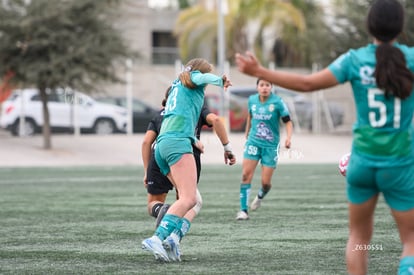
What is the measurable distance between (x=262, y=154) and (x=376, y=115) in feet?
25.4

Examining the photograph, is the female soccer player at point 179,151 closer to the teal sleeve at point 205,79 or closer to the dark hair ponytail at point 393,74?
the teal sleeve at point 205,79

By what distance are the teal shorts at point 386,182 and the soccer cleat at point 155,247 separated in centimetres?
268

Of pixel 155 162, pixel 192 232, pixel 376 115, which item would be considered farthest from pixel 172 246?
pixel 376 115

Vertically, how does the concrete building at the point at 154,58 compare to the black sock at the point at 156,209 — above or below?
above

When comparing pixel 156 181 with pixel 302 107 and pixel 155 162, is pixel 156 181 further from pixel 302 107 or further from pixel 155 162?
pixel 302 107

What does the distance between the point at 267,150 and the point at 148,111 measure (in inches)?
930

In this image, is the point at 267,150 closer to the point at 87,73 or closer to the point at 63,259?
the point at 63,259

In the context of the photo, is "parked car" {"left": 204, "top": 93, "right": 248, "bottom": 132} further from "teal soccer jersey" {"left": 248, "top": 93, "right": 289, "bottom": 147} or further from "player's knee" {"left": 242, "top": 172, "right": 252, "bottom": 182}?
"player's knee" {"left": 242, "top": 172, "right": 252, "bottom": 182}

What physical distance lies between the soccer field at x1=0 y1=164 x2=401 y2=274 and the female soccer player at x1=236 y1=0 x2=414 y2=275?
6.71 feet

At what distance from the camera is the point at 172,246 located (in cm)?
875

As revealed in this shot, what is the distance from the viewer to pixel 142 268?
851 cm

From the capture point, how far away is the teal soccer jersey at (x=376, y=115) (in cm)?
625

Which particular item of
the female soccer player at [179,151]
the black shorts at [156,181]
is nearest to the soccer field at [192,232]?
the female soccer player at [179,151]

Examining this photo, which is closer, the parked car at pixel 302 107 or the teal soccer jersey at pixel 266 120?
the teal soccer jersey at pixel 266 120
